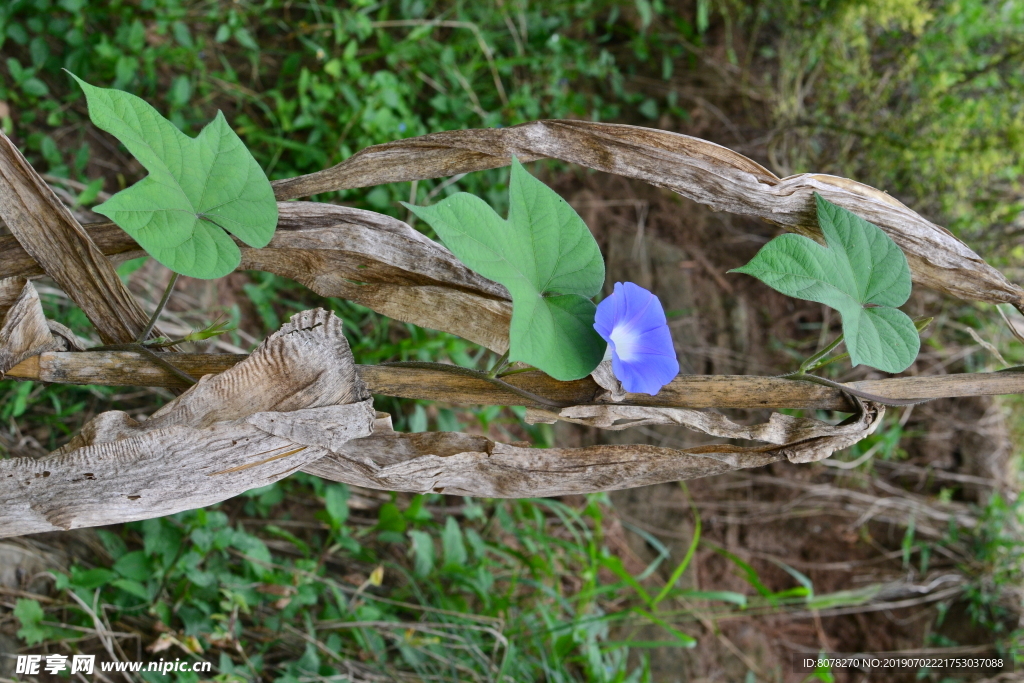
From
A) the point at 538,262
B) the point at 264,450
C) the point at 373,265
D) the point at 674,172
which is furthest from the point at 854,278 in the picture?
the point at 264,450

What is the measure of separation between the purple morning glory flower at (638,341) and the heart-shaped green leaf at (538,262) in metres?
0.03

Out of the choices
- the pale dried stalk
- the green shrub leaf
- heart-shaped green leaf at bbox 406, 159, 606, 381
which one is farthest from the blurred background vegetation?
heart-shaped green leaf at bbox 406, 159, 606, 381

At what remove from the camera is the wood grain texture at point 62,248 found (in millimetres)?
696

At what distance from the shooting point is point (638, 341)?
714 millimetres

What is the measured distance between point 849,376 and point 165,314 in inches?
80.0

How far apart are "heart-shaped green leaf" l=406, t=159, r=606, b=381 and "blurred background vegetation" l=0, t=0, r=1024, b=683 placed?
0.47m

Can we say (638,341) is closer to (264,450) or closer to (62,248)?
(264,450)

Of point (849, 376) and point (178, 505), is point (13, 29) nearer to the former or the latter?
point (178, 505)

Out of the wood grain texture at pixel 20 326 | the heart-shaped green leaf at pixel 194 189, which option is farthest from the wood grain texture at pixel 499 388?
the heart-shaped green leaf at pixel 194 189

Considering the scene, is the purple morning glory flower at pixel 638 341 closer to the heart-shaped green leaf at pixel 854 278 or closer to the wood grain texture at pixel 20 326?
the heart-shaped green leaf at pixel 854 278

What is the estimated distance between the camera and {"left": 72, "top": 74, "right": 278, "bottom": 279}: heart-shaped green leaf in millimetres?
646

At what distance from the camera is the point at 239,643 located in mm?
1210

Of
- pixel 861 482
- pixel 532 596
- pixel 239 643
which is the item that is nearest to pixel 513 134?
pixel 239 643

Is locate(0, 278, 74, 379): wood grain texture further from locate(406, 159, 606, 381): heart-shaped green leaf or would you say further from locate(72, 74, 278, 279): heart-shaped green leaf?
locate(406, 159, 606, 381): heart-shaped green leaf
